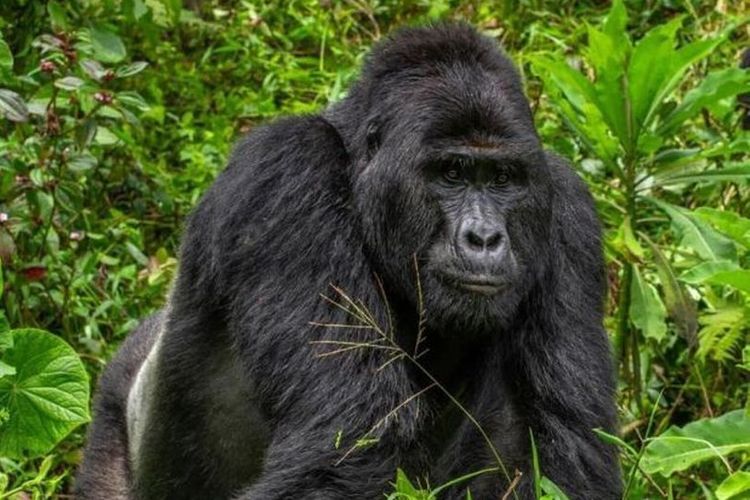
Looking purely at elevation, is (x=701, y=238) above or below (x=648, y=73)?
below

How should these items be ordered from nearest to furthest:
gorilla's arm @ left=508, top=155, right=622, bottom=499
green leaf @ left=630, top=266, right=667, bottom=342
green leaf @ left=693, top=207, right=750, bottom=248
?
gorilla's arm @ left=508, top=155, right=622, bottom=499 < green leaf @ left=693, top=207, right=750, bottom=248 < green leaf @ left=630, top=266, right=667, bottom=342

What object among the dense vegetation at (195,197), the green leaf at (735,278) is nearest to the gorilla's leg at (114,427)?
the dense vegetation at (195,197)

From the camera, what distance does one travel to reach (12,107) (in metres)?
5.05

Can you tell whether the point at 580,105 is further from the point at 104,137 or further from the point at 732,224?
the point at 104,137

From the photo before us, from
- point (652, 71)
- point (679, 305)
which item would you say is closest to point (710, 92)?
point (652, 71)

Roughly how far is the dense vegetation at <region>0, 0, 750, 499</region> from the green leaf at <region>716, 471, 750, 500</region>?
181mm

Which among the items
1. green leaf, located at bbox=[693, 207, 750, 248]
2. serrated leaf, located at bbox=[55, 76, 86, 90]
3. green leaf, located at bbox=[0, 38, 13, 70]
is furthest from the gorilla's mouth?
serrated leaf, located at bbox=[55, 76, 86, 90]

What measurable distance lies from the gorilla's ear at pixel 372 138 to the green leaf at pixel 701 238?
4.46ft

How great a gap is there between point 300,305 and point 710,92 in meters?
1.88

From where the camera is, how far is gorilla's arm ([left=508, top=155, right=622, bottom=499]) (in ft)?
13.8

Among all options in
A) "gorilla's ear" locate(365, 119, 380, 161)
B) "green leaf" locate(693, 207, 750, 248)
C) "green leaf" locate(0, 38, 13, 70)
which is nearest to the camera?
"gorilla's ear" locate(365, 119, 380, 161)

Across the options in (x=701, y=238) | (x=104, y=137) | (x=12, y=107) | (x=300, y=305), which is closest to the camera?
(x=300, y=305)

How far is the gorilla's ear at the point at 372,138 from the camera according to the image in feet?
14.2

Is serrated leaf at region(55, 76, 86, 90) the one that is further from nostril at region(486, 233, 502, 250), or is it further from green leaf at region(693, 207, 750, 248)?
green leaf at region(693, 207, 750, 248)
